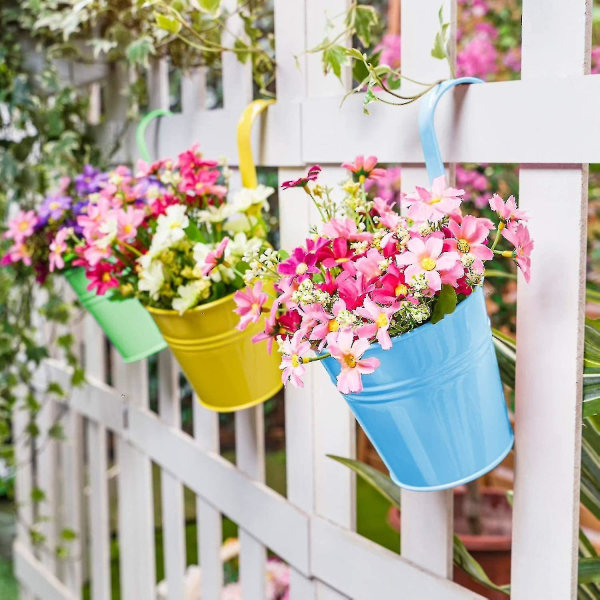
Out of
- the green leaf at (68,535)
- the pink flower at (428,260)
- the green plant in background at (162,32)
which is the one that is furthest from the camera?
the green leaf at (68,535)

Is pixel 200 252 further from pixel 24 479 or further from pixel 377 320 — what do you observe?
pixel 24 479

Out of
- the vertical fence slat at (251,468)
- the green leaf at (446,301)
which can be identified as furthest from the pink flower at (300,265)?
the vertical fence slat at (251,468)

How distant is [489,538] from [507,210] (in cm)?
126

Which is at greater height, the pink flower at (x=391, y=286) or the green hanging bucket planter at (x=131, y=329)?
the pink flower at (x=391, y=286)

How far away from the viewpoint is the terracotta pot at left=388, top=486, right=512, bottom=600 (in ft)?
5.44

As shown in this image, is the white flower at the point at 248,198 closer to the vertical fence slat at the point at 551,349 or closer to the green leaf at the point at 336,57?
the green leaf at the point at 336,57

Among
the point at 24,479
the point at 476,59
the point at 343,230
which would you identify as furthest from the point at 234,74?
the point at 24,479

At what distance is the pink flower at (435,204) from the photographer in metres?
0.70

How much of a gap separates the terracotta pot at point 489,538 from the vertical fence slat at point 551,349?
8.7 inches

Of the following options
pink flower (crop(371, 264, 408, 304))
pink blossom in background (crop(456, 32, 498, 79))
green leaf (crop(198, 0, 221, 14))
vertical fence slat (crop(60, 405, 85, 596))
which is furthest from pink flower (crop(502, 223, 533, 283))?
vertical fence slat (crop(60, 405, 85, 596))

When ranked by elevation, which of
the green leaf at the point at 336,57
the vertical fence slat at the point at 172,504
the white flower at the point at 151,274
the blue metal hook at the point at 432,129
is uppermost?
the green leaf at the point at 336,57

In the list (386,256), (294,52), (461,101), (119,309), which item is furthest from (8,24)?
(386,256)

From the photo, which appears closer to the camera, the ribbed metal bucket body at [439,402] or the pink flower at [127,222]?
the ribbed metal bucket body at [439,402]

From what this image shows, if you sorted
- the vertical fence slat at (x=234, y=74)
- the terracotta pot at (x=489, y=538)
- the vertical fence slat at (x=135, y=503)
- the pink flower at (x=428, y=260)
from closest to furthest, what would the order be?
the pink flower at (x=428, y=260), the vertical fence slat at (x=234, y=74), the terracotta pot at (x=489, y=538), the vertical fence slat at (x=135, y=503)
